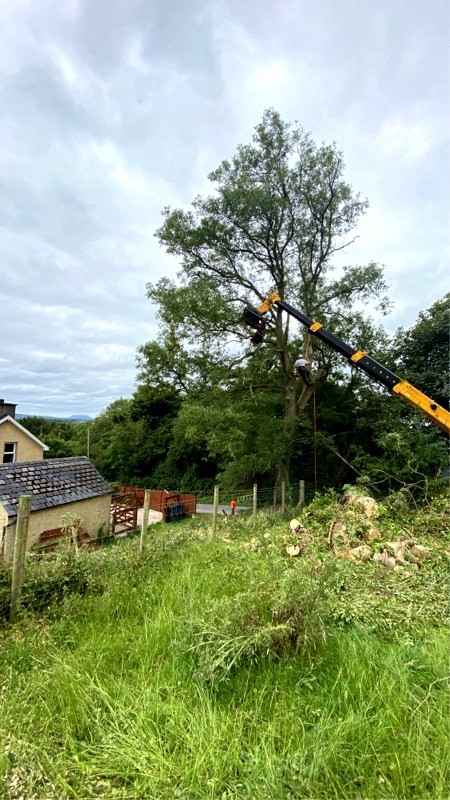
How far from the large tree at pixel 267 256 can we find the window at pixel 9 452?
37.5 ft

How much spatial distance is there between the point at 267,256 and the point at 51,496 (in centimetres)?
1140

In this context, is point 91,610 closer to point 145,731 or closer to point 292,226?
point 145,731

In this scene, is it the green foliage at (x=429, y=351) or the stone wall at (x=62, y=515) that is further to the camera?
the green foliage at (x=429, y=351)

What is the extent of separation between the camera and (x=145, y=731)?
79.2 inches

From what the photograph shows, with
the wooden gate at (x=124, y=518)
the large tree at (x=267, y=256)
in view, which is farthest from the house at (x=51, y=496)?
the large tree at (x=267, y=256)

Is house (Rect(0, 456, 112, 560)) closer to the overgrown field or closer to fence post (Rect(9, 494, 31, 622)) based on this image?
fence post (Rect(9, 494, 31, 622))

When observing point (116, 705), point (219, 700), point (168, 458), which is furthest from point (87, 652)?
point (168, 458)

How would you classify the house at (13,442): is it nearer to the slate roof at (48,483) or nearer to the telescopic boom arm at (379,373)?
the slate roof at (48,483)

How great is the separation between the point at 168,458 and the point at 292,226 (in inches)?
656

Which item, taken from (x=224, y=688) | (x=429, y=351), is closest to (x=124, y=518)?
(x=224, y=688)

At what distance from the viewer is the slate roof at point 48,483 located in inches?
404

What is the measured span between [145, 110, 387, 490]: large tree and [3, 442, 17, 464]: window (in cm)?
1143

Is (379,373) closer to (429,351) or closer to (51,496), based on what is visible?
(429,351)

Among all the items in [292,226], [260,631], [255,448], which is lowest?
[260,631]
